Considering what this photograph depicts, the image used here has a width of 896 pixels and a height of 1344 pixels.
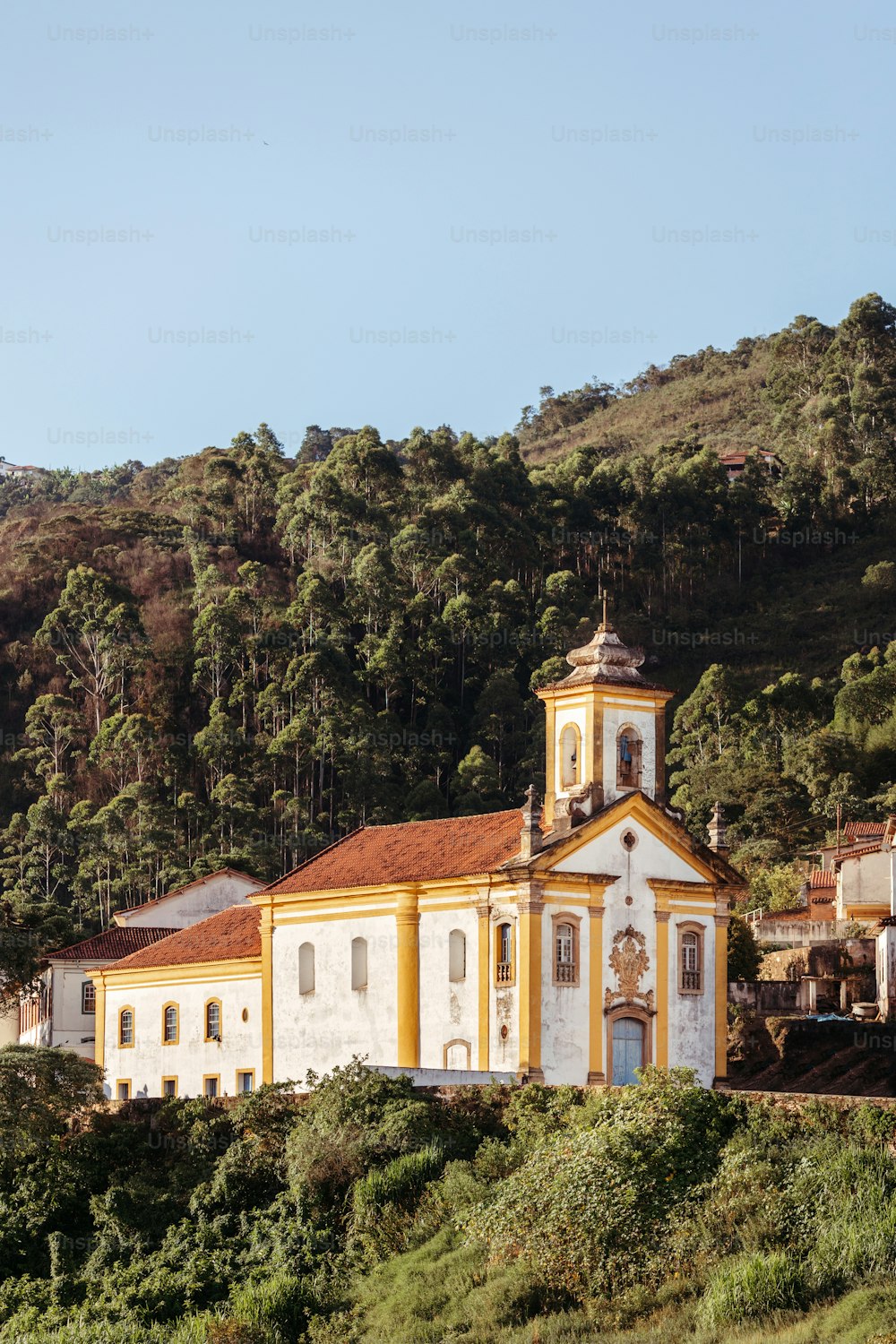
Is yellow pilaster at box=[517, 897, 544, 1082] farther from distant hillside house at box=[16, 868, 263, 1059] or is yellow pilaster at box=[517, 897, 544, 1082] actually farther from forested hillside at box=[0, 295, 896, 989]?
forested hillside at box=[0, 295, 896, 989]

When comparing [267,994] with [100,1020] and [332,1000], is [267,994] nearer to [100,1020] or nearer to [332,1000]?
[332,1000]

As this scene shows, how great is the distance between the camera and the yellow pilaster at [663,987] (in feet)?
154

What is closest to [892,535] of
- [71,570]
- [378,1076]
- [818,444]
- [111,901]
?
[818,444]

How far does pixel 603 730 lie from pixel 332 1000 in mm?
8568

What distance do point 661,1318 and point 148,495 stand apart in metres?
113

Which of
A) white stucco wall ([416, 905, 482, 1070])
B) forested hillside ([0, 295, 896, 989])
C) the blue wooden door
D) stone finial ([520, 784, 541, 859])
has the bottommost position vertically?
the blue wooden door

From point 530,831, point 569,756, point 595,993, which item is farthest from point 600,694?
point 595,993

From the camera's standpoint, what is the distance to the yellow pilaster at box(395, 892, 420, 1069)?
155ft

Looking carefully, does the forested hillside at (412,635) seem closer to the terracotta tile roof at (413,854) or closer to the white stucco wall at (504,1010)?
the terracotta tile roof at (413,854)

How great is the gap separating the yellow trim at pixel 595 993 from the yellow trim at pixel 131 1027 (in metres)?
15.2

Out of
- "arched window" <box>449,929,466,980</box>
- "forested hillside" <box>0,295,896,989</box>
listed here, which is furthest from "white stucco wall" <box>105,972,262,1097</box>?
"forested hillside" <box>0,295,896,989</box>

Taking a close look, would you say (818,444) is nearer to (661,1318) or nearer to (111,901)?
(111,901)

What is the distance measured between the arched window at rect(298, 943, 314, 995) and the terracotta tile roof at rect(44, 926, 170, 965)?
1364 centimetres

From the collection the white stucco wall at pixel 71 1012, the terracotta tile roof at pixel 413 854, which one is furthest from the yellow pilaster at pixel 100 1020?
the terracotta tile roof at pixel 413 854
